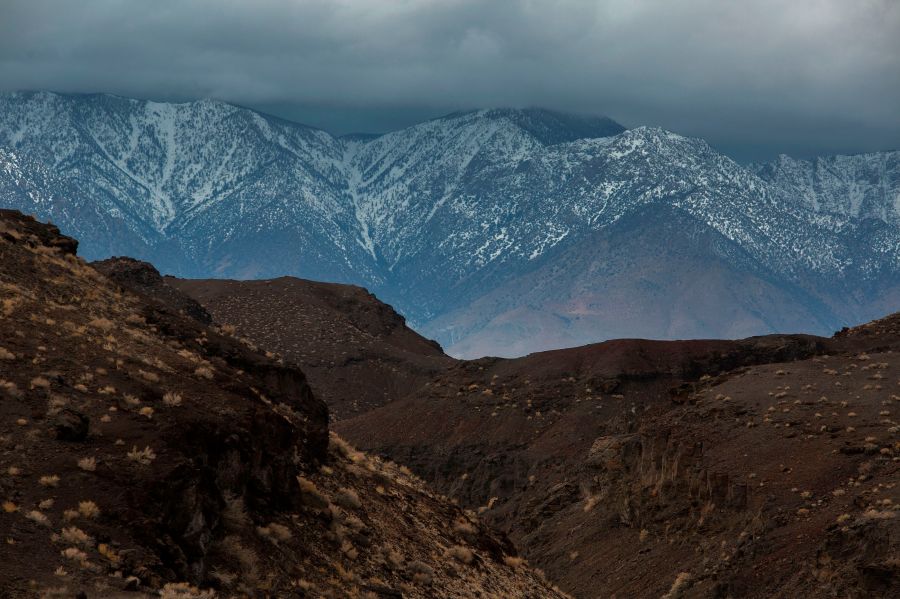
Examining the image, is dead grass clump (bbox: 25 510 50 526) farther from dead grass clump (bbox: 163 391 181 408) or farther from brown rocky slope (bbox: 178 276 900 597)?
brown rocky slope (bbox: 178 276 900 597)

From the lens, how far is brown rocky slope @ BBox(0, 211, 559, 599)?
22.2 metres

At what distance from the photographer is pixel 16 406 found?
2497cm

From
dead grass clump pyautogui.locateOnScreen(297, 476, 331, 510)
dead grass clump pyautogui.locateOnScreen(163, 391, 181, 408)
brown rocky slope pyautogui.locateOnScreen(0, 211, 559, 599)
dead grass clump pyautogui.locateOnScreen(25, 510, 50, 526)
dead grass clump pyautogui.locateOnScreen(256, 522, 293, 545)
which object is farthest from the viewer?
dead grass clump pyautogui.locateOnScreen(297, 476, 331, 510)

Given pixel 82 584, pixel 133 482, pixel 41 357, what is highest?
pixel 41 357

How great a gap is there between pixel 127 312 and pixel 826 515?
2964cm

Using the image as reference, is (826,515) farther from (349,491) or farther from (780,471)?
(349,491)

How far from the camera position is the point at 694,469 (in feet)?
200

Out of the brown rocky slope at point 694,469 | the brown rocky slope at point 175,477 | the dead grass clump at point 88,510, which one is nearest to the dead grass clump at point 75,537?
the brown rocky slope at point 175,477

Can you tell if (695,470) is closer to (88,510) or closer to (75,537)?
(88,510)

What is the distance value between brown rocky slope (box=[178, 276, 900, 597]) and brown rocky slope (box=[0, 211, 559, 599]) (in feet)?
55.3

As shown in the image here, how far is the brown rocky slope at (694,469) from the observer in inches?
1945

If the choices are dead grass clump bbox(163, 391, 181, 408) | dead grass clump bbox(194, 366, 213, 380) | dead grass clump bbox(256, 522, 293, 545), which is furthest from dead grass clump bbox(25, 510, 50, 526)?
dead grass clump bbox(194, 366, 213, 380)

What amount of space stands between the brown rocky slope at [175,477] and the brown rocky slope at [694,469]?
663 inches

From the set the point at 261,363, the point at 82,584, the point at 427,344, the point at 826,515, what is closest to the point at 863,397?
the point at 826,515
